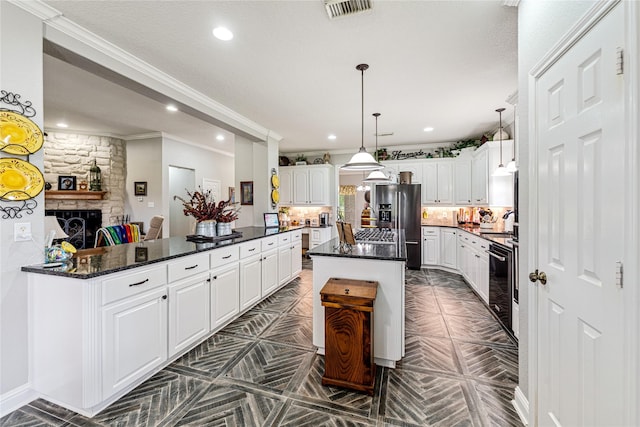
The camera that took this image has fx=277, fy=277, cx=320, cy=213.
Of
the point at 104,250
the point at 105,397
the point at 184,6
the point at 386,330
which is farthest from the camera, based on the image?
the point at 104,250

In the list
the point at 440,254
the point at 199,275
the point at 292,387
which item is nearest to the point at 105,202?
the point at 199,275

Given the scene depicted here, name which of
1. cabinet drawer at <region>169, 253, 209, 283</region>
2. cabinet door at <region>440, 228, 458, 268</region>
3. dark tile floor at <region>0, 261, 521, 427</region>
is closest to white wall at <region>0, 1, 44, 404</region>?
dark tile floor at <region>0, 261, 521, 427</region>

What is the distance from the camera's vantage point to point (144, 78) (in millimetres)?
2840

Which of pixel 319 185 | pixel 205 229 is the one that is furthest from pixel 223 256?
pixel 319 185

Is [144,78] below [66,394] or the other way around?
the other way around

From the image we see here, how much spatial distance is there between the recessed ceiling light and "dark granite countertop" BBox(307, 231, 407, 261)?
1.99m

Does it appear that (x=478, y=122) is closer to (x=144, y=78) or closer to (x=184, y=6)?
(x=184, y=6)

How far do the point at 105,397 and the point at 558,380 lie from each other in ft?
8.94

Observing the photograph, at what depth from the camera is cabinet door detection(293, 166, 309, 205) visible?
7.05m

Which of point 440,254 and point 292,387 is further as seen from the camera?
point 440,254

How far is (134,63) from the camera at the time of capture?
2691 millimetres

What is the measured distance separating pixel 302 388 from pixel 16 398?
1.93 m

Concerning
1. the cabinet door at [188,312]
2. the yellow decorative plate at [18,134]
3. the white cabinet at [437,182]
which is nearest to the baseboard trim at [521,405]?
the cabinet door at [188,312]

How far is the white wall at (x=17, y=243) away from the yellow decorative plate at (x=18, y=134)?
0.21 feet
